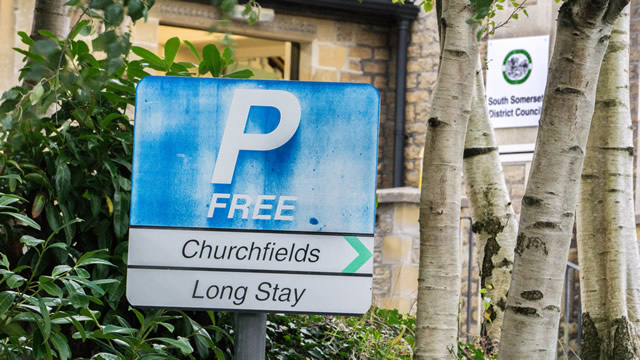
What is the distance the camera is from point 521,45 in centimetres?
913

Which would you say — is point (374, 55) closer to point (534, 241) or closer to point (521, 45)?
point (521, 45)

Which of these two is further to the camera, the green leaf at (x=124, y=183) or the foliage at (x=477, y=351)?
the foliage at (x=477, y=351)

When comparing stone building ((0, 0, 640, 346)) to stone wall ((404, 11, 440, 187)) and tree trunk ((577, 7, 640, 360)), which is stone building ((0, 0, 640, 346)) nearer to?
stone wall ((404, 11, 440, 187))

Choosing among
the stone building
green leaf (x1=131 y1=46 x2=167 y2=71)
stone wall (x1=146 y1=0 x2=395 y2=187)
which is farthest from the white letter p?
stone wall (x1=146 y1=0 x2=395 y2=187)

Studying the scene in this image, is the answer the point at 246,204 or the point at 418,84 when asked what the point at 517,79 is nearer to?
the point at 418,84

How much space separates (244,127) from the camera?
5.75 feet

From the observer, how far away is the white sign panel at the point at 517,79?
356 inches

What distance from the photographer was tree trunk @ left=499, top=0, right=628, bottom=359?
2561 mm

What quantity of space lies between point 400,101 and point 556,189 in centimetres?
739

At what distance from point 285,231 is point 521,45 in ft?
25.7

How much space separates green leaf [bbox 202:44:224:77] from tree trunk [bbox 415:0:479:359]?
767mm

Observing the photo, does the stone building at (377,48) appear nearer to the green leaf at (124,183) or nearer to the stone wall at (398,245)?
the stone wall at (398,245)

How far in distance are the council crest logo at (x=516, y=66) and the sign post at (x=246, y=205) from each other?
25.2 feet

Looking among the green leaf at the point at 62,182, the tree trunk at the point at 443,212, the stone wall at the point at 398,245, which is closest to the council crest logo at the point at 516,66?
the stone wall at the point at 398,245
